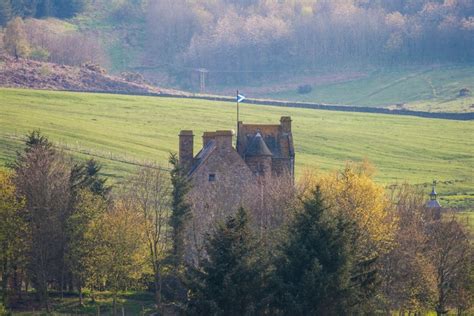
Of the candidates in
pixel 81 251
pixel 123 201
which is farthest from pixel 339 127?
Answer: pixel 81 251

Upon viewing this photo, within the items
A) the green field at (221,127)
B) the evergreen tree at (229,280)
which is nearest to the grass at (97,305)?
the evergreen tree at (229,280)

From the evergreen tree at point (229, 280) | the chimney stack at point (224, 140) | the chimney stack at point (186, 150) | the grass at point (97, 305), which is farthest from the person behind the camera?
the chimney stack at point (186, 150)

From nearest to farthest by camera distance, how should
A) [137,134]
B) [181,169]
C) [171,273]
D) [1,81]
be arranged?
[171,273] → [181,169] → [137,134] → [1,81]

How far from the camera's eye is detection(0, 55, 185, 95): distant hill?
544 ft

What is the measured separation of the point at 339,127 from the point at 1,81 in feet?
166

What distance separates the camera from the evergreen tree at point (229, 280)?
4828 centimetres

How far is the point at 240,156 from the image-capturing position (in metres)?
70.4

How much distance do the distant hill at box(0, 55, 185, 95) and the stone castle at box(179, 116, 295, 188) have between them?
9099 centimetres

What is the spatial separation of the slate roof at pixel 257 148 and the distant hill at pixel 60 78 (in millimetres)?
92700

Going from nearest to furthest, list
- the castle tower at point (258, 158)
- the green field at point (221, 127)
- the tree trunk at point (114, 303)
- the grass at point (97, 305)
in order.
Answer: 1. the tree trunk at point (114, 303)
2. the grass at point (97, 305)
3. the castle tower at point (258, 158)
4. the green field at point (221, 127)

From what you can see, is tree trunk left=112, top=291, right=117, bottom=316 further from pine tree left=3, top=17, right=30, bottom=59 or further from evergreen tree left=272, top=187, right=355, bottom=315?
pine tree left=3, top=17, right=30, bottom=59

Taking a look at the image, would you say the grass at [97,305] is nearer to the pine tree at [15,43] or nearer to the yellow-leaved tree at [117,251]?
the yellow-leaved tree at [117,251]

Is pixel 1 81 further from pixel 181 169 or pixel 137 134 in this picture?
pixel 181 169

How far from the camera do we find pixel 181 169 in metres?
69.8
